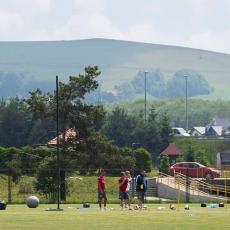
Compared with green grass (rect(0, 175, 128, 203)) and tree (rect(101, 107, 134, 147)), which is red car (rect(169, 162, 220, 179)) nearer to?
green grass (rect(0, 175, 128, 203))

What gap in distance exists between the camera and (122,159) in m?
68.8

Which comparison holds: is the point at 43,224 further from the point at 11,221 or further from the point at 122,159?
the point at 122,159

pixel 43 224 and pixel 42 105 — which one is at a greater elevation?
pixel 42 105

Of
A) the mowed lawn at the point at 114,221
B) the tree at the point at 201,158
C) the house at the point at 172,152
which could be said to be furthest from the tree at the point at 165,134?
the mowed lawn at the point at 114,221

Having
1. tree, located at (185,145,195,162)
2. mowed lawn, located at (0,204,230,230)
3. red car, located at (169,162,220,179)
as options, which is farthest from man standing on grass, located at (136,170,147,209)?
tree, located at (185,145,195,162)

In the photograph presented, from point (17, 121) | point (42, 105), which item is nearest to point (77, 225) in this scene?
point (42, 105)

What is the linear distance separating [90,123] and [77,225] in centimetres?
3375

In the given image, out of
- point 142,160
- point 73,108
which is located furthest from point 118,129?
point 73,108

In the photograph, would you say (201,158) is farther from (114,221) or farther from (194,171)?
(114,221)

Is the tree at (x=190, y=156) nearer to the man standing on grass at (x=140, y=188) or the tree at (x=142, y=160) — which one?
the tree at (x=142, y=160)

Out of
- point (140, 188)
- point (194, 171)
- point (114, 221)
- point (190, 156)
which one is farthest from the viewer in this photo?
point (190, 156)

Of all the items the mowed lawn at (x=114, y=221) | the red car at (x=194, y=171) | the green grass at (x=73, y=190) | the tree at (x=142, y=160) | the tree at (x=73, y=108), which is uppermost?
the tree at (x=73, y=108)

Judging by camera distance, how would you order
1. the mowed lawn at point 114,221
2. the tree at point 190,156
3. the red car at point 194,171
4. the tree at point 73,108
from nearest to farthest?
1. the mowed lawn at point 114,221
2. the tree at point 73,108
3. the red car at point 194,171
4. the tree at point 190,156

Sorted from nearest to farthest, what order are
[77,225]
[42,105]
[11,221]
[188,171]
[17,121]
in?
[77,225], [11,221], [42,105], [188,171], [17,121]
